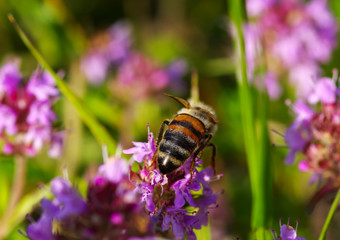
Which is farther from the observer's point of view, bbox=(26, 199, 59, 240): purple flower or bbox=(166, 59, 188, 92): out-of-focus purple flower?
bbox=(166, 59, 188, 92): out-of-focus purple flower

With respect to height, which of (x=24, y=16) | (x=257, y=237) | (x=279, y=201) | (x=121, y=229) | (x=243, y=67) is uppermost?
(x=24, y=16)

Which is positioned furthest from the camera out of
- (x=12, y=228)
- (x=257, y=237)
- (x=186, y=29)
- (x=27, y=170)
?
(x=186, y=29)

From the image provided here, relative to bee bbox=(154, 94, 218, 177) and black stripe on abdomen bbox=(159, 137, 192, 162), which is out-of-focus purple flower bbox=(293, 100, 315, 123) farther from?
black stripe on abdomen bbox=(159, 137, 192, 162)

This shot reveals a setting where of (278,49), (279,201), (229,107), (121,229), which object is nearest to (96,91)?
(229,107)

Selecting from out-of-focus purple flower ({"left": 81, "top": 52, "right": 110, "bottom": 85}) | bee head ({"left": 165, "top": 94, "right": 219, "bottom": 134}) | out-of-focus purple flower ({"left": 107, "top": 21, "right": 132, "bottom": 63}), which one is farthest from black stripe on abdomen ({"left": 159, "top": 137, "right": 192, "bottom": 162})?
out-of-focus purple flower ({"left": 107, "top": 21, "right": 132, "bottom": 63})

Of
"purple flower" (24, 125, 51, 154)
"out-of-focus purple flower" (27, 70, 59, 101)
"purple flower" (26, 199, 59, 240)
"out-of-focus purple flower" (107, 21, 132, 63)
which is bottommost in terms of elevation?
"purple flower" (26, 199, 59, 240)

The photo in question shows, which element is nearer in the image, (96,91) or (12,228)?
(12,228)

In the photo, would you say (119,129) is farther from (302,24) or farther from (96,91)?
(302,24)

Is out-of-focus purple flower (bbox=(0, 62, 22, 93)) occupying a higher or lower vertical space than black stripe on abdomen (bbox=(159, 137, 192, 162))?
higher
